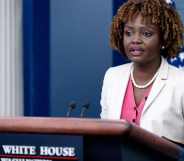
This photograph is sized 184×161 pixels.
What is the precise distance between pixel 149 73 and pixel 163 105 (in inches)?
9.6

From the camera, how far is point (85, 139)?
1889 mm

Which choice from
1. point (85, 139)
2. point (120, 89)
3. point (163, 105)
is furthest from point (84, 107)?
point (85, 139)

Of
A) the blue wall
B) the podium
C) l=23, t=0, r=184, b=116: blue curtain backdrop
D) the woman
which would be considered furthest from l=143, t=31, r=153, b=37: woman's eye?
l=23, t=0, r=184, b=116: blue curtain backdrop

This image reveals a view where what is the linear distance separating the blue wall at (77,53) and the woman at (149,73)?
3.12 feet

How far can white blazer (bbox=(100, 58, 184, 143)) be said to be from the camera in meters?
2.67

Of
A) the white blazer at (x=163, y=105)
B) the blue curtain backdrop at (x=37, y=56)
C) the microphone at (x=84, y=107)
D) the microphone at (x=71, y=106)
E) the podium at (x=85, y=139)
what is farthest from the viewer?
the blue curtain backdrop at (x=37, y=56)

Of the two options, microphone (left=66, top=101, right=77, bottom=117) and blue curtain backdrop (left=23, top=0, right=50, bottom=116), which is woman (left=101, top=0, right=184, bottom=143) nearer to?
microphone (left=66, top=101, right=77, bottom=117)

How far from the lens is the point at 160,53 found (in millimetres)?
2904

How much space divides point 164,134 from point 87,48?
4.52 feet

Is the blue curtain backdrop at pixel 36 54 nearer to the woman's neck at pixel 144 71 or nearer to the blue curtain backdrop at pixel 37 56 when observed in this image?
the blue curtain backdrop at pixel 37 56

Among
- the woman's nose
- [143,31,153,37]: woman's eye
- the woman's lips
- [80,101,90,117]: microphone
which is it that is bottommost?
[80,101,90,117]: microphone

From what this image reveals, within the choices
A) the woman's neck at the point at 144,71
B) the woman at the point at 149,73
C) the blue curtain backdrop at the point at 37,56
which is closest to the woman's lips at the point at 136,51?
the woman at the point at 149,73

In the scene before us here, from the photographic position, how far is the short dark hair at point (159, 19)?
279 cm

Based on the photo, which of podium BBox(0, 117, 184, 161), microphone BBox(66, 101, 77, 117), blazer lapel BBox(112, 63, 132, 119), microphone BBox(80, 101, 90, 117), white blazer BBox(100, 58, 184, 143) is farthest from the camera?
microphone BBox(80, 101, 90, 117)
